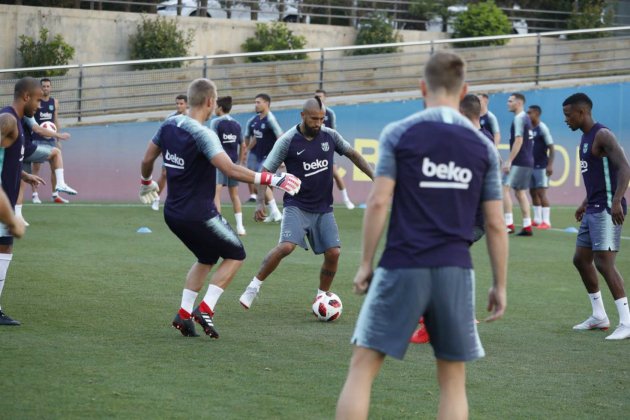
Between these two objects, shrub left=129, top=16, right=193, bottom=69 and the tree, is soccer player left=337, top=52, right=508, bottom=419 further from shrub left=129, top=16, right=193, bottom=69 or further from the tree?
the tree

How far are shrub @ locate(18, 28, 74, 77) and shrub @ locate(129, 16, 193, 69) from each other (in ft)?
7.22

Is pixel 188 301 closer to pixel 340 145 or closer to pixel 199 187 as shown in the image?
pixel 199 187

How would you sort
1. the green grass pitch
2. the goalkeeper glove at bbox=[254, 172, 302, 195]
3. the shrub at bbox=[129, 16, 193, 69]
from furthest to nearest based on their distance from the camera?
the shrub at bbox=[129, 16, 193, 69] < the goalkeeper glove at bbox=[254, 172, 302, 195] < the green grass pitch

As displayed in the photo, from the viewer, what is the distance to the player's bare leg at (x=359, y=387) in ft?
16.6

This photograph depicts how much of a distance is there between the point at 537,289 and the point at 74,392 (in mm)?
7749

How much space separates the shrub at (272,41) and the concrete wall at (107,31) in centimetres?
63

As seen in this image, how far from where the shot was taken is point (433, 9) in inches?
1355

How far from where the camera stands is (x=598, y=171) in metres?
9.91

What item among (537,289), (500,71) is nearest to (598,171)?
(537,289)

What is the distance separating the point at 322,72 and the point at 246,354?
19.5m

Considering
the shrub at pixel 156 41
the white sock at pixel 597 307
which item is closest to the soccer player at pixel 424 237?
the white sock at pixel 597 307

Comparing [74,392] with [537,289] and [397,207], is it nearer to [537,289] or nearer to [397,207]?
[397,207]

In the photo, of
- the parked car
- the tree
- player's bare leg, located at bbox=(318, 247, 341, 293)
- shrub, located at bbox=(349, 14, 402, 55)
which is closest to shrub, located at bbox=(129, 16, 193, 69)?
the parked car

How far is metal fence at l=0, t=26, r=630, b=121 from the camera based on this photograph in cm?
2541
